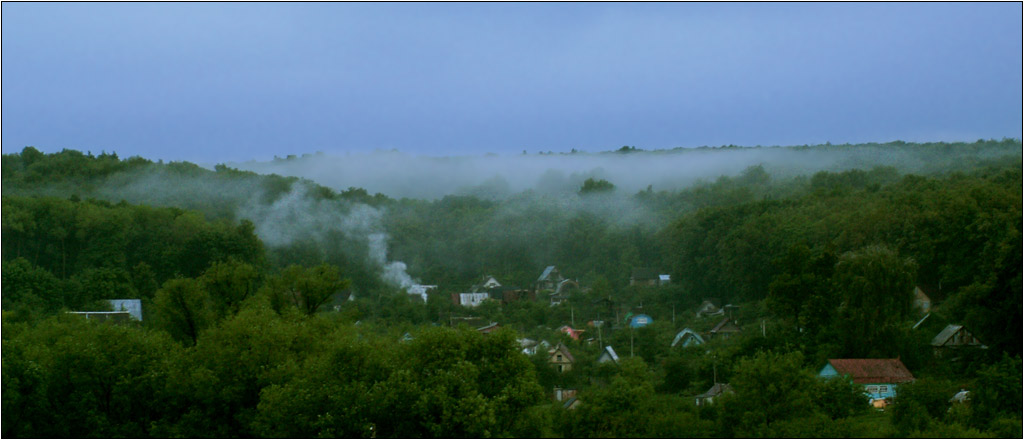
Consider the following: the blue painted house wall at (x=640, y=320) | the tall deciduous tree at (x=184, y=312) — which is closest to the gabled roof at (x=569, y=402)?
the tall deciduous tree at (x=184, y=312)

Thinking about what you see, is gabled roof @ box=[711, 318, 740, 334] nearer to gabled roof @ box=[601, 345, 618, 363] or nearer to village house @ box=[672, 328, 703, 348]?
village house @ box=[672, 328, 703, 348]

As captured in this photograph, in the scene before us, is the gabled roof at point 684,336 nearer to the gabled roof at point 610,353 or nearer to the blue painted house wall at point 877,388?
the gabled roof at point 610,353

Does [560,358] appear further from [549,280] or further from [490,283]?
[490,283]

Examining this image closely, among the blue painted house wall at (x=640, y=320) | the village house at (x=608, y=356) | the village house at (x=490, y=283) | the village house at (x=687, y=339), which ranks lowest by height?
the village house at (x=490, y=283)

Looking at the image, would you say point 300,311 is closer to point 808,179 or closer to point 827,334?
point 827,334

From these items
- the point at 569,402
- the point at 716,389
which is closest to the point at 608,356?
the point at 716,389

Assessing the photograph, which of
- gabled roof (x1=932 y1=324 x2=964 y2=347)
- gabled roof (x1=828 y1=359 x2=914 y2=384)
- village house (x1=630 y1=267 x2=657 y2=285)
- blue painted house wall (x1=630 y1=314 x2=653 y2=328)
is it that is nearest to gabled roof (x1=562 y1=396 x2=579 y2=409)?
gabled roof (x1=828 y1=359 x2=914 y2=384)

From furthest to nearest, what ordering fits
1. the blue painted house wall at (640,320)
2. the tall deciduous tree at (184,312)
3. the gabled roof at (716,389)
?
1. the blue painted house wall at (640,320)
2. the tall deciduous tree at (184,312)
3. the gabled roof at (716,389)
